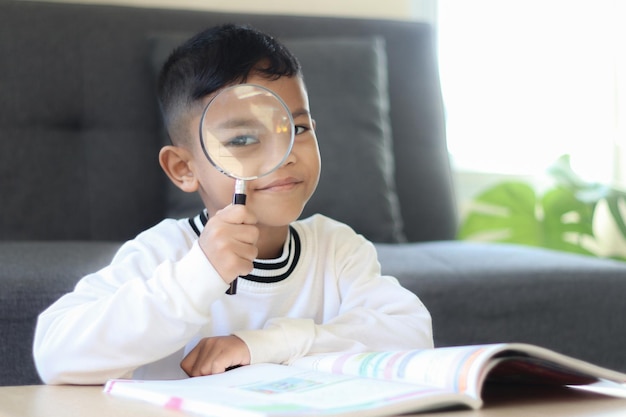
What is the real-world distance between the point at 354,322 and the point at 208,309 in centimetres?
30

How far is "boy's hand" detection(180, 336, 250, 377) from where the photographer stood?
1.16 m

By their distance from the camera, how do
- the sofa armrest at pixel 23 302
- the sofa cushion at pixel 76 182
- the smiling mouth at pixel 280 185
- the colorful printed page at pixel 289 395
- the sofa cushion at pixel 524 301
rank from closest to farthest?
the colorful printed page at pixel 289 395
the smiling mouth at pixel 280 185
the sofa armrest at pixel 23 302
the sofa cushion at pixel 524 301
the sofa cushion at pixel 76 182

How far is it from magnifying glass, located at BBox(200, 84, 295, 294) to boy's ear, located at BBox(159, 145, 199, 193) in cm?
37

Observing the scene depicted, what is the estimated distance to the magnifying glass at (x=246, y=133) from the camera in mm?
1162

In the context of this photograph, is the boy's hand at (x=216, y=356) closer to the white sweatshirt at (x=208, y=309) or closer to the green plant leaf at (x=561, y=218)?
the white sweatshirt at (x=208, y=309)

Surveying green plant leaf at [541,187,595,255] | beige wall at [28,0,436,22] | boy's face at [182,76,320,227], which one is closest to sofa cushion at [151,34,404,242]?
beige wall at [28,0,436,22]

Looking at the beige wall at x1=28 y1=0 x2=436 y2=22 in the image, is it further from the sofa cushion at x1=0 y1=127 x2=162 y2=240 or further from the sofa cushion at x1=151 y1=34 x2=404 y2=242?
the sofa cushion at x1=0 y1=127 x2=162 y2=240

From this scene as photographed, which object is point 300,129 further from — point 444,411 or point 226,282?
point 444,411

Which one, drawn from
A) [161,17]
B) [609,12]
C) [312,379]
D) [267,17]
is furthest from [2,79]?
[609,12]

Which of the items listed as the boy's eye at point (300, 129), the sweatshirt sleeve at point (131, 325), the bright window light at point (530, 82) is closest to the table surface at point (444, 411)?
the sweatshirt sleeve at point (131, 325)

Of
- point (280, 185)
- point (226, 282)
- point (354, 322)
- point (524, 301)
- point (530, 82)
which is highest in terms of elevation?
point (530, 82)

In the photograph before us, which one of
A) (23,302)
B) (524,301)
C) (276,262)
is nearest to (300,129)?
(276,262)

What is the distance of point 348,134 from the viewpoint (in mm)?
2604

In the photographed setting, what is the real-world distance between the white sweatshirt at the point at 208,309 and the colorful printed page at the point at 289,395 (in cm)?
17
